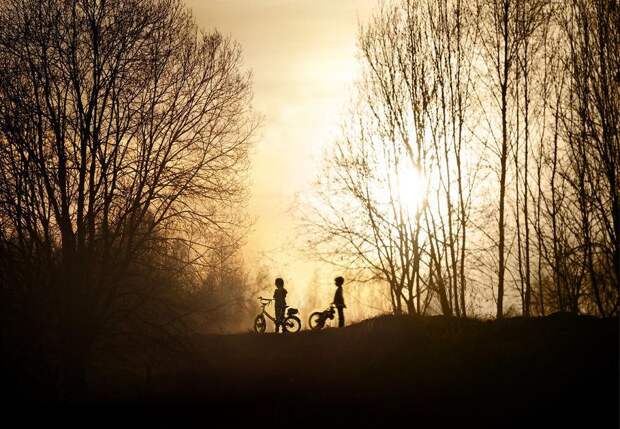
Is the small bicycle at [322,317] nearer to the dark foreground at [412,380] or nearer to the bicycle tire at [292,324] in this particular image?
the bicycle tire at [292,324]

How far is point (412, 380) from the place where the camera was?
51.5 feet

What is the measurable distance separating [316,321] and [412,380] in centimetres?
863

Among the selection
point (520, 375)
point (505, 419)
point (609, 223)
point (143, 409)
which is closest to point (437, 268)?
point (609, 223)

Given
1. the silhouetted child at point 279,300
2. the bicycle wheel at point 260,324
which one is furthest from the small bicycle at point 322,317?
the bicycle wheel at point 260,324

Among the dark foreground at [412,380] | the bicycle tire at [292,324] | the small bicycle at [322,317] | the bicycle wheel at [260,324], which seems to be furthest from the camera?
the bicycle wheel at [260,324]

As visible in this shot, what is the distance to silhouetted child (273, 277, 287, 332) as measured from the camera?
22.7 m

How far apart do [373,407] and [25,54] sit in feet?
37.0

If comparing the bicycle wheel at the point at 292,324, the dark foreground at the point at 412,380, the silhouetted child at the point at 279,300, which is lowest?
the dark foreground at the point at 412,380

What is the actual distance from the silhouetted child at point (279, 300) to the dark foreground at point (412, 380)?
10.3ft

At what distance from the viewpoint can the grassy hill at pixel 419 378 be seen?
1395 centimetres

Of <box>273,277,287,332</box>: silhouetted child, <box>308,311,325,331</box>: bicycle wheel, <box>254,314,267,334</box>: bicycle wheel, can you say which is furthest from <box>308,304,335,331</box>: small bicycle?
<box>254,314,267,334</box>: bicycle wheel

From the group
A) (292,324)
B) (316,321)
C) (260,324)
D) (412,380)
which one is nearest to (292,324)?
(292,324)

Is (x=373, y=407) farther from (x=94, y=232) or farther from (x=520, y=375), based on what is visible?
(x=94, y=232)

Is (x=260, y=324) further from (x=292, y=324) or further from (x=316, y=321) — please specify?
(x=316, y=321)
